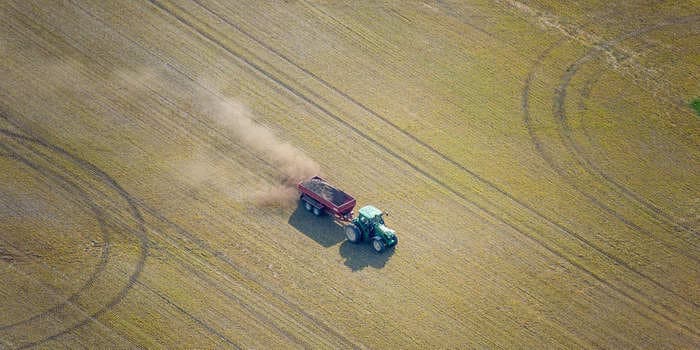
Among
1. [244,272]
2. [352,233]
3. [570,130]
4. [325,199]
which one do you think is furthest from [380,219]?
[570,130]

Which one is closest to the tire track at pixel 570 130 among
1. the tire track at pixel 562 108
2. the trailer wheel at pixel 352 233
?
the tire track at pixel 562 108

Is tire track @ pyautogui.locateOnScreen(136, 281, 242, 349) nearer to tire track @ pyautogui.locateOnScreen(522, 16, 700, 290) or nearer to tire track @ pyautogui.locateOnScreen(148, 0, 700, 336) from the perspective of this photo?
tire track @ pyautogui.locateOnScreen(148, 0, 700, 336)

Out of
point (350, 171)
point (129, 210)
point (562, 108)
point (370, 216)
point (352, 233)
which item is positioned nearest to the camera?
point (370, 216)

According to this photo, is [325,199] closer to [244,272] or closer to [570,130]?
[244,272]

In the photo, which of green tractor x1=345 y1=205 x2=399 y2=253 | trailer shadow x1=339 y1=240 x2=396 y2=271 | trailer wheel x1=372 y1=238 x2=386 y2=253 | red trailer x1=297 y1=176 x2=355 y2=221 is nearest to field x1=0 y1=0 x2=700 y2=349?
trailer shadow x1=339 y1=240 x2=396 y2=271

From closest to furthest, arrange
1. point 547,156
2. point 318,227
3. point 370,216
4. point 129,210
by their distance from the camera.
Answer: point 370,216
point 129,210
point 318,227
point 547,156

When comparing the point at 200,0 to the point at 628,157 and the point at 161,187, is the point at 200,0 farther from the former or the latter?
the point at 628,157
